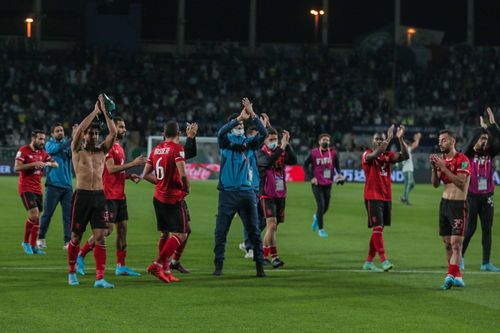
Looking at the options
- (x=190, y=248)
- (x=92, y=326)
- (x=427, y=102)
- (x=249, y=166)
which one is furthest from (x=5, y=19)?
(x=92, y=326)

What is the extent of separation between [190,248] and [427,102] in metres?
47.5

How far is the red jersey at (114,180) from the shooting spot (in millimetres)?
15742

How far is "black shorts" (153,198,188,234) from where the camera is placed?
1503 cm

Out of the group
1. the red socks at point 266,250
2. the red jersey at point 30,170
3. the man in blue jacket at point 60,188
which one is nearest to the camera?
the red socks at point 266,250

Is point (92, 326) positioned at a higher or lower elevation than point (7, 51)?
lower

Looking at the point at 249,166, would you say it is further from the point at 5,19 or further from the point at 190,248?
the point at 5,19

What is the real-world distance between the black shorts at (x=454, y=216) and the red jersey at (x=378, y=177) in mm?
1836

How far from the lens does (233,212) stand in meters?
15.8

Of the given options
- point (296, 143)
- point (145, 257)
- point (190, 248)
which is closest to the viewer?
point (145, 257)

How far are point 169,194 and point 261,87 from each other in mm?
51320

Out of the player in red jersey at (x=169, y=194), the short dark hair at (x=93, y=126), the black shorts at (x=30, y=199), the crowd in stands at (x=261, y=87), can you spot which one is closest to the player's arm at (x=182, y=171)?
the player in red jersey at (x=169, y=194)

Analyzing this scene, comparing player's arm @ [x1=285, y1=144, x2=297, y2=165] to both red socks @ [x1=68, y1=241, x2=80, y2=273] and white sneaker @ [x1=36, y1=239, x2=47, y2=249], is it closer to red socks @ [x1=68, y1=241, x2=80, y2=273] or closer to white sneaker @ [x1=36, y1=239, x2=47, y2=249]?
white sneaker @ [x1=36, y1=239, x2=47, y2=249]

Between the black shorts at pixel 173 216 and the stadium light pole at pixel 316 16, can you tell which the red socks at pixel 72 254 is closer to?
the black shorts at pixel 173 216

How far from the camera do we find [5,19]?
67.4 m
